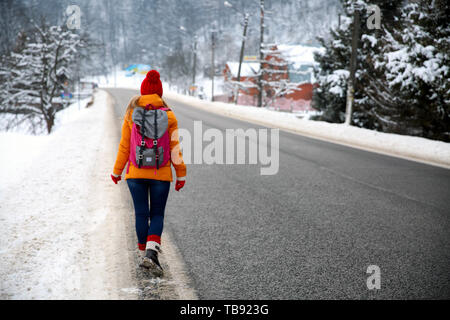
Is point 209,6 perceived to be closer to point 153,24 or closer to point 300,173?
point 153,24

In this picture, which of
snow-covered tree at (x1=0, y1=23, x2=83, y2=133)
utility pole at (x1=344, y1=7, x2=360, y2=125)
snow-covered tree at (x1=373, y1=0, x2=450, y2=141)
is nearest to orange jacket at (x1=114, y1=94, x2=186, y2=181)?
snow-covered tree at (x1=373, y1=0, x2=450, y2=141)

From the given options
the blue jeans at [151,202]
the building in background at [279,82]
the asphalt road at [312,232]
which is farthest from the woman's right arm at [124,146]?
the building in background at [279,82]

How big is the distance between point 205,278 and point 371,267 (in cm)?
161

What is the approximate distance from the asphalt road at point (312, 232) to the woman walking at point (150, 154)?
515mm

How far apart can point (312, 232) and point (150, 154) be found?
7.45ft

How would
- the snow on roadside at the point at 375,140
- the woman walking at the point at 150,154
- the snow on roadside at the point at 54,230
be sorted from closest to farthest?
the snow on roadside at the point at 54,230
the woman walking at the point at 150,154
the snow on roadside at the point at 375,140

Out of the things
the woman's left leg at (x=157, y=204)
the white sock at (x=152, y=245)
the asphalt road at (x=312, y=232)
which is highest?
the woman's left leg at (x=157, y=204)

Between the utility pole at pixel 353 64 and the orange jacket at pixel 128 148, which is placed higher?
the utility pole at pixel 353 64

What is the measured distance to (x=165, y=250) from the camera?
365 cm

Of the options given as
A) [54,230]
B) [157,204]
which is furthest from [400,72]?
[54,230]

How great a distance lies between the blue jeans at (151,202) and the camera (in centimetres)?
307

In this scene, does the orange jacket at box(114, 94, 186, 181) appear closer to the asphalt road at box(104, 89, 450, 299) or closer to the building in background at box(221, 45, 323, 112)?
the asphalt road at box(104, 89, 450, 299)

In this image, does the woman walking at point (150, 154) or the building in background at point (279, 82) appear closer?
the woman walking at point (150, 154)

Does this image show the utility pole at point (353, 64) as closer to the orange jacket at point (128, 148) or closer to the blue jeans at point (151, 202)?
the orange jacket at point (128, 148)
